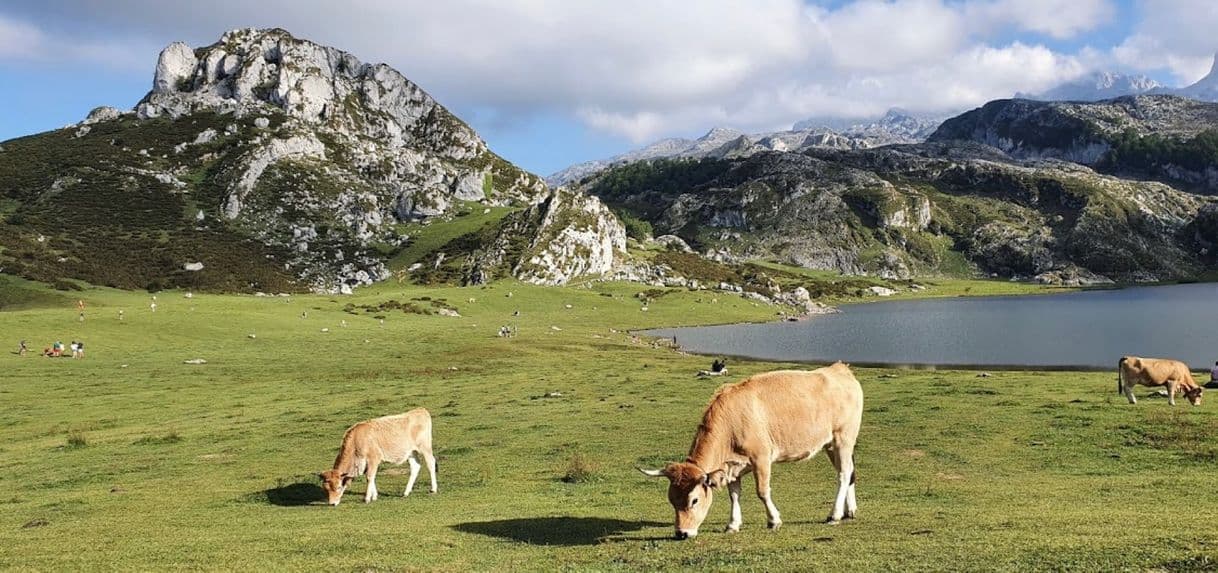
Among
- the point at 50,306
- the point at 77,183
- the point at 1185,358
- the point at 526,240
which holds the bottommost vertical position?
the point at 1185,358

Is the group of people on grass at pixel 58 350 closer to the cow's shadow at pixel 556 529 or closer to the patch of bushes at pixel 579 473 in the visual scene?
the patch of bushes at pixel 579 473

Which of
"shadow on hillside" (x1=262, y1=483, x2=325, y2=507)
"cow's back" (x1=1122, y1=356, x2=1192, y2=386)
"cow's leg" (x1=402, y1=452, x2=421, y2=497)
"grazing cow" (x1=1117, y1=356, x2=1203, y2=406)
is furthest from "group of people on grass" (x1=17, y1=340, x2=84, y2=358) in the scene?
"cow's back" (x1=1122, y1=356, x2=1192, y2=386)

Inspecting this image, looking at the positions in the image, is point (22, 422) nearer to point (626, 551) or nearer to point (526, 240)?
point (626, 551)

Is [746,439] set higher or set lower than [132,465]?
higher

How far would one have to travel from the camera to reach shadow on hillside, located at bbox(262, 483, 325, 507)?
1822cm

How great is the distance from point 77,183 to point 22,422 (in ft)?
654

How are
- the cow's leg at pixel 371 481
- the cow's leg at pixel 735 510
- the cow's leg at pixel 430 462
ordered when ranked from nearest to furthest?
the cow's leg at pixel 735 510, the cow's leg at pixel 371 481, the cow's leg at pixel 430 462

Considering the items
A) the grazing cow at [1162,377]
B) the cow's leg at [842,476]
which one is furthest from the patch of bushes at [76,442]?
the grazing cow at [1162,377]

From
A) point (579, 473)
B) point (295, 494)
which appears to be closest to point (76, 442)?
point (295, 494)

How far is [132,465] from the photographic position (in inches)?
960

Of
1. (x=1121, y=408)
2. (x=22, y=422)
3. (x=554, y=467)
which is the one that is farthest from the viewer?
(x=22, y=422)

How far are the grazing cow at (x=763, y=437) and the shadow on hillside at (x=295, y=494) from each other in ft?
35.3

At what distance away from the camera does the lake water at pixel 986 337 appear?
7575 cm

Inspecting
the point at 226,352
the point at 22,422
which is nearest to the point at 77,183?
the point at 226,352
